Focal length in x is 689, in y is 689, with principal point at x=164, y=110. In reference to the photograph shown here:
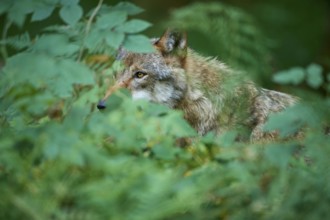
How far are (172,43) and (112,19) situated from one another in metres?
2.51

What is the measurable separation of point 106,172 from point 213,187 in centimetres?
56

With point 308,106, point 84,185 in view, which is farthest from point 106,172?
point 308,106

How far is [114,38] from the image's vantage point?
371 centimetres

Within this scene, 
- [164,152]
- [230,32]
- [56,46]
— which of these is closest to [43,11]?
[56,46]

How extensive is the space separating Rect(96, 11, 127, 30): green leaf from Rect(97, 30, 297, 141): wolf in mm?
2226

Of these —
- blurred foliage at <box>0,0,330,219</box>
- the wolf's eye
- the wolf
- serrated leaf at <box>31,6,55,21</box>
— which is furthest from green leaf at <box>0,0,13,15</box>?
the wolf's eye

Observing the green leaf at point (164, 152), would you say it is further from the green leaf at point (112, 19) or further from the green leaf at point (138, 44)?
the green leaf at point (112, 19)

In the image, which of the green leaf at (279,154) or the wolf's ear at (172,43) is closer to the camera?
the green leaf at (279,154)

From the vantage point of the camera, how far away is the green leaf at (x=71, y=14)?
3809 mm

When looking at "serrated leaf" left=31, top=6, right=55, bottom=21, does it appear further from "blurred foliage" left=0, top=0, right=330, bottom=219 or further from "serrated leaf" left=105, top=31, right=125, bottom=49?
"serrated leaf" left=105, top=31, right=125, bottom=49

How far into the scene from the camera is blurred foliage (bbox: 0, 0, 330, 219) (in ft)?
9.91

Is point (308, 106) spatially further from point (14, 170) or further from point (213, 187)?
point (14, 170)

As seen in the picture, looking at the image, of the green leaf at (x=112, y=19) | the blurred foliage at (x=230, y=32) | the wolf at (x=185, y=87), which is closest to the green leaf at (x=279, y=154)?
the green leaf at (x=112, y=19)

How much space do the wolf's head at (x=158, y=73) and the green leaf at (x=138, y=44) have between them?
229 centimetres
